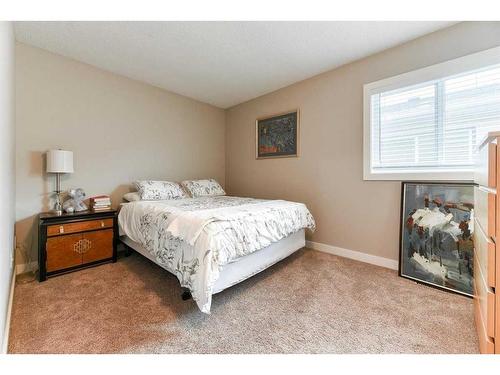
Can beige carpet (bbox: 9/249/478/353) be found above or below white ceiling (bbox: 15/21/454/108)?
below

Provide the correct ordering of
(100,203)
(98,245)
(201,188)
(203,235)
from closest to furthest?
(203,235) < (98,245) < (100,203) < (201,188)

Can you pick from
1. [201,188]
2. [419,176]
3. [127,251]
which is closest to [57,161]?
[127,251]

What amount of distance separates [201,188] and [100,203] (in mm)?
1303

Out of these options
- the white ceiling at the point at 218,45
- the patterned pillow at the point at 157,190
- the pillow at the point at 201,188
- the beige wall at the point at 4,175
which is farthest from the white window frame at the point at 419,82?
the beige wall at the point at 4,175

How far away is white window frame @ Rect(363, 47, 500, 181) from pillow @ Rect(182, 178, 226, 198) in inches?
85.0

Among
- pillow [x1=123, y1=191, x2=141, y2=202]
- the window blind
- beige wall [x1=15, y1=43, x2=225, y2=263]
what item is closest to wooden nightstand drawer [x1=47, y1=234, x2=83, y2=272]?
beige wall [x1=15, y1=43, x2=225, y2=263]

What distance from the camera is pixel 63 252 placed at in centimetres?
213

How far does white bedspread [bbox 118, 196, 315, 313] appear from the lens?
1450 millimetres

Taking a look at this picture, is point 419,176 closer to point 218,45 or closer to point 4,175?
point 218,45

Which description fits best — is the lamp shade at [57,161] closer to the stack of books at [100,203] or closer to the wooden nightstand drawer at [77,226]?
the stack of books at [100,203]

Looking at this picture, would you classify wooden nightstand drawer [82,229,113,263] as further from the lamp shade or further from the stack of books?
the lamp shade

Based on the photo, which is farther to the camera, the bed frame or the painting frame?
the painting frame

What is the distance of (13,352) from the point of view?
1.17m
